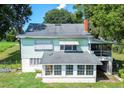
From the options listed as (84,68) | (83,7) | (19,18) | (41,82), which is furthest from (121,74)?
(19,18)

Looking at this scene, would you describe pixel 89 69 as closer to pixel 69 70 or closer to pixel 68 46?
pixel 69 70

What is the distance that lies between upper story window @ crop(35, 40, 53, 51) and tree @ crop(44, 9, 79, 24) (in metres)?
63.4

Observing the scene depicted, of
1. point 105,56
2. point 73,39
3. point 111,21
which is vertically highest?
point 111,21

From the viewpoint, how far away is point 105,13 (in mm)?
32938

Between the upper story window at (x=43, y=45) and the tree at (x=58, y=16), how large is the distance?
63.4 meters

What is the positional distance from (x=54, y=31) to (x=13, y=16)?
18.3 metres

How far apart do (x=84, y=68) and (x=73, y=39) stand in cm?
829

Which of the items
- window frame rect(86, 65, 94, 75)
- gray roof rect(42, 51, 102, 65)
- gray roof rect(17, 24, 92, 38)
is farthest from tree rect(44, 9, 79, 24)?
window frame rect(86, 65, 94, 75)

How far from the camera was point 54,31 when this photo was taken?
135 ft

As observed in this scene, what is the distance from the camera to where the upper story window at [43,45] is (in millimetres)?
39000

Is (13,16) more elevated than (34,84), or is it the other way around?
(13,16)

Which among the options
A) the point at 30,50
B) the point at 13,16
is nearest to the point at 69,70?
the point at 30,50

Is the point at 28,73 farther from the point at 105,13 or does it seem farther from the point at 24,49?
the point at 105,13

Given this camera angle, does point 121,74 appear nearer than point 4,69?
Yes
